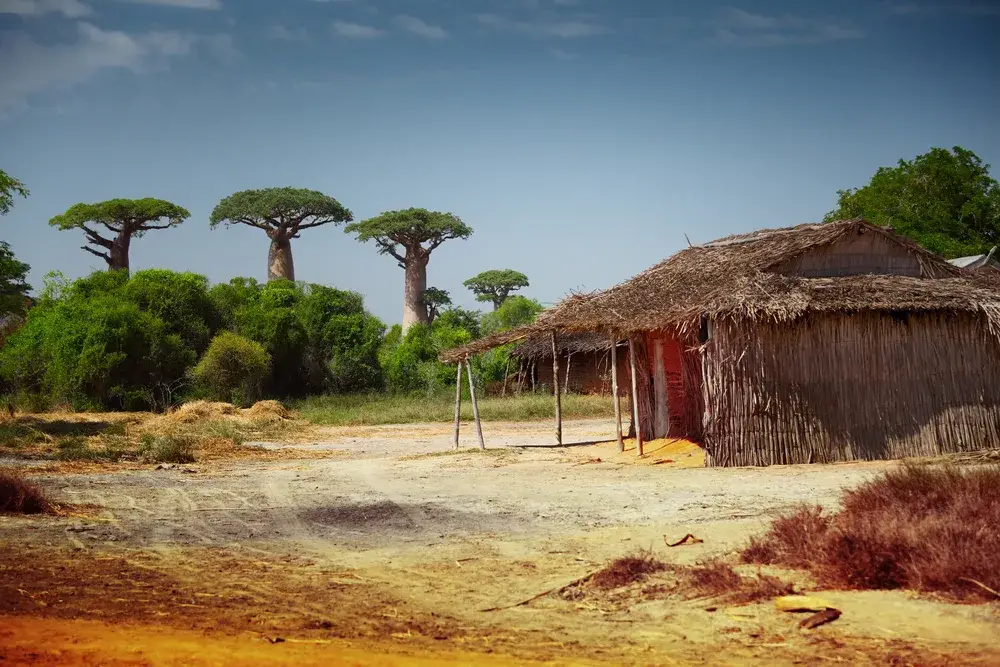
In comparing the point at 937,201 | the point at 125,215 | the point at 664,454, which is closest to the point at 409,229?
the point at 125,215

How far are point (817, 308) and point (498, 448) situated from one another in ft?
22.3

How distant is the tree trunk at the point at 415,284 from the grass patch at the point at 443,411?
1163 inches

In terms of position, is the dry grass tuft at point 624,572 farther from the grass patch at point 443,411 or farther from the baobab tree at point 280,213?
the baobab tree at point 280,213

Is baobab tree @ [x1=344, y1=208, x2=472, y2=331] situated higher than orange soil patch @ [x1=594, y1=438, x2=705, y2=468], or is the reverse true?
baobab tree @ [x1=344, y1=208, x2=472, y2=331]

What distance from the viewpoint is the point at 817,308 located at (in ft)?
44.7

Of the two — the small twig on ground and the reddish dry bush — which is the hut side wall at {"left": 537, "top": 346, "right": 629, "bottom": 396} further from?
the small twig on ground

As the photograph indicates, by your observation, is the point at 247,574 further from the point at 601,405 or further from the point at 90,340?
the point at 90,340

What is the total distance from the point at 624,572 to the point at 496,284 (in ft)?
213

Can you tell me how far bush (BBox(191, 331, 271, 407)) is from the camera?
111 ft

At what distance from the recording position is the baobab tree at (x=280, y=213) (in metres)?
61.1

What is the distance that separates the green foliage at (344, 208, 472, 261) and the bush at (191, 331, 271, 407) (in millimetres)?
26200

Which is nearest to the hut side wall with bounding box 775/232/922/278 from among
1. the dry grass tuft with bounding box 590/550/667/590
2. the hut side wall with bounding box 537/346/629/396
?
the dry grass tuft with bounding box 590/550/667/590

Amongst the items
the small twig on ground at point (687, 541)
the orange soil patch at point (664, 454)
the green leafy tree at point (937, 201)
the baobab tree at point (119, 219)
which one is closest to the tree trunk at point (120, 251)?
the baobab tree at point (119, 219)

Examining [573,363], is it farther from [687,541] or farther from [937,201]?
[687,541]
